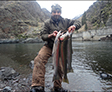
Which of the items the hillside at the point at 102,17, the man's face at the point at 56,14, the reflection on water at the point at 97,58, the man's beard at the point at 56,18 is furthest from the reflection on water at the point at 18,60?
the hillside at the point at 102,17

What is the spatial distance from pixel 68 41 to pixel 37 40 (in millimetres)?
46210

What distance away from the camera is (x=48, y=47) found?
151 inches

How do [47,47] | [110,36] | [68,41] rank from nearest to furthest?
[68,41] < [47,47] < [110,36]

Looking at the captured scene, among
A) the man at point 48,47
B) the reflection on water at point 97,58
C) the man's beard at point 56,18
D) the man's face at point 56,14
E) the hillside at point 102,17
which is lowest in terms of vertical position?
the reflection on water at point 97,58

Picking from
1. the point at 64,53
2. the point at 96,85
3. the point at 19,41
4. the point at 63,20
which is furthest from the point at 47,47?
the point at 19,41

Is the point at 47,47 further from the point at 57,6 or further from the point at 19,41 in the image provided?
the point at 19,41

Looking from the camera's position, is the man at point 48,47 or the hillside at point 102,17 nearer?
the man at point 48,47

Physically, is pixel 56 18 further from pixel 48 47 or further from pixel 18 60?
pixel 18 60

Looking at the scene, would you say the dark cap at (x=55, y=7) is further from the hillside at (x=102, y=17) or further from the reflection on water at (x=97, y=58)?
the hillside at (x=102, y=17)

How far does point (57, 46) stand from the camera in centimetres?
285

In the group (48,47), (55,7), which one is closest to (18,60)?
(48,47)

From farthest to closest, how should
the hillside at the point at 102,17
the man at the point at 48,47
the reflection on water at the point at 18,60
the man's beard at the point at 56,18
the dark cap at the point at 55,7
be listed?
the hillside at the point at 102,17
the reflection on water at the point at 18,60
the man's beard at the point at 56,18
the dark cap at the point at 55,7
the man at the point at 48,47

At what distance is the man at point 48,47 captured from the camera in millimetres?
3201

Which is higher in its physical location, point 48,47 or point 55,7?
point 55,7
